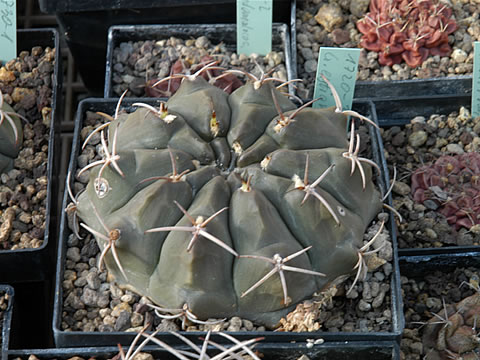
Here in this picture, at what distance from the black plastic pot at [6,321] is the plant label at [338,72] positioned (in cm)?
101

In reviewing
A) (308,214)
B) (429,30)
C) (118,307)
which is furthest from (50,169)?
(429,30)

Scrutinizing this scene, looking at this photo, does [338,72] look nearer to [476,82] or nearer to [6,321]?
[476,82]

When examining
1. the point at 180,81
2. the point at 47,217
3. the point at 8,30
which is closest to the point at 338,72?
the point at 180,81

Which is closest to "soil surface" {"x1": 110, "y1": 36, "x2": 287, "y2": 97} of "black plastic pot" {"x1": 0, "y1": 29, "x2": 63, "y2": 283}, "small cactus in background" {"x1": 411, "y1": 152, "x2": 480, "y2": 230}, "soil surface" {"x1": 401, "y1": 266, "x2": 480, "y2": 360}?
"black plastic pot" {"x1": 0, "y1": 29, "x2": 63, "y2": 283}

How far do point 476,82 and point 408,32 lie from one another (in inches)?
14.7

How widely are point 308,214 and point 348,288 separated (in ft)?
1.09

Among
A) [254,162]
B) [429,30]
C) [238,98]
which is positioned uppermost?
[429,30]

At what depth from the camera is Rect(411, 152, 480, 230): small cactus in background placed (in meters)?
2.12

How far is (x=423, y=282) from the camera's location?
207 cm

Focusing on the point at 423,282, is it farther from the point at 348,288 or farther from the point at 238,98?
the point at 238,98

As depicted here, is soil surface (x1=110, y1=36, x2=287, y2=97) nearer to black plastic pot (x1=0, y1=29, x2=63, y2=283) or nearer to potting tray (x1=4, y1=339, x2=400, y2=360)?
black plastic pot (x1=0, y1=29, x2=63, y2=283)

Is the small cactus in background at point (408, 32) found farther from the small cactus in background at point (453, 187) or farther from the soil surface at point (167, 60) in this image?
the small cactus in background at point (453, 187)

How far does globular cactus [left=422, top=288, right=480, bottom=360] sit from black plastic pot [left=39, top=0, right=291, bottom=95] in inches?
50.3

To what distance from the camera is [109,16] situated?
8.23ft
